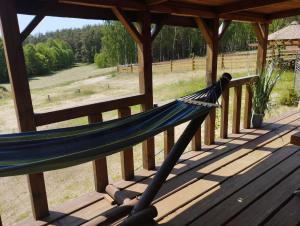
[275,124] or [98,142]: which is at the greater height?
[98,142]

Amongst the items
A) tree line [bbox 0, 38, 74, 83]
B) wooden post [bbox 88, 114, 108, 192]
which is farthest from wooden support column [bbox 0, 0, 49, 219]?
tree line [bbox 0, 38, 74, 83]

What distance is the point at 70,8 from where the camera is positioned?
1840 mm

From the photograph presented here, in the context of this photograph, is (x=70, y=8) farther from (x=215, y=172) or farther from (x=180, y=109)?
(x=215, y=172)

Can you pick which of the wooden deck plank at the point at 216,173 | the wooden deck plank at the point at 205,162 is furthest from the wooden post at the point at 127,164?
the wooden deck plank at the point at 216,173

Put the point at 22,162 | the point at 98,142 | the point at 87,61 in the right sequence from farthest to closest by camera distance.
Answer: the point at 87,61, the point at 98,142, the point at 22,162

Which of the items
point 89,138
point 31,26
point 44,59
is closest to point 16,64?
point 31,26

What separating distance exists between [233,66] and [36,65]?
966 inches

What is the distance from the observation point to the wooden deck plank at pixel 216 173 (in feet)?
6.48

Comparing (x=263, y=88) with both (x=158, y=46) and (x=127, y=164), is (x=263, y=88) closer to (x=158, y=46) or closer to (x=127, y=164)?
(x=127, y=164)

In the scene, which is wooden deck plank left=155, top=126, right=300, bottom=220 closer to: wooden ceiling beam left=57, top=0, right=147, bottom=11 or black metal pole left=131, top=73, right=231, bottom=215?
black metal pole left=131, top=73, right=231, bottom=215

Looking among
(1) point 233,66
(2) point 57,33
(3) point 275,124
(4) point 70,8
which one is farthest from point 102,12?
(2) point 57,33

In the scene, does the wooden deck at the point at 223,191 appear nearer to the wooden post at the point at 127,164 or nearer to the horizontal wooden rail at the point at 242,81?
the wooden post at the point at 127,164

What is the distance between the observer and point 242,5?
2.64m

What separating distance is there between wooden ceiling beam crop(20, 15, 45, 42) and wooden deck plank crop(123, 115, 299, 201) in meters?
1.39
